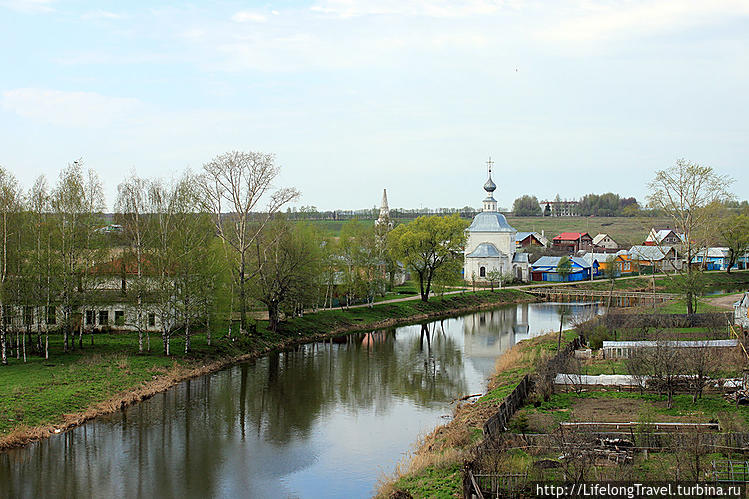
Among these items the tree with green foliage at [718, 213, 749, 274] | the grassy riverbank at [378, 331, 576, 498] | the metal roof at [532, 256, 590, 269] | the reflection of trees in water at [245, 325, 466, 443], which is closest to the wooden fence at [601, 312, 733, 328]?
the reflection of trees in water at [245, 325, 466, 443]

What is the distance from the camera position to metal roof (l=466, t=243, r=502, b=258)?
65.9m

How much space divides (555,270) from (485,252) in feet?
28.6

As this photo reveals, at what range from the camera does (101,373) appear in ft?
82.6

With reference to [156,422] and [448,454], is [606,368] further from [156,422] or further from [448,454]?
[156,422]

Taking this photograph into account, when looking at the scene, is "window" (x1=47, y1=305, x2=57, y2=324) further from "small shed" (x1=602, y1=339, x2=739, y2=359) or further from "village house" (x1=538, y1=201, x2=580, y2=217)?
"village house" (x1=538, y1=201, x2=580, y2=217)

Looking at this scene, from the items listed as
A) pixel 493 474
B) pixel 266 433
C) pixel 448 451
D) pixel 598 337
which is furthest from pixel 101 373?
pixel 598 337

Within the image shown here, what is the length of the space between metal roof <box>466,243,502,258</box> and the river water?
32.6 meters

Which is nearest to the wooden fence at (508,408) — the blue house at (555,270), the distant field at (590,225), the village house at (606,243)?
the blue house at (555,270)

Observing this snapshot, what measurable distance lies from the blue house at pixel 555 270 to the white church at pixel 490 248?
140cm

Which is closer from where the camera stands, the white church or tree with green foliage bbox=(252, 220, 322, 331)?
tree with green foliage bbox=(252, 220, 322, 331)

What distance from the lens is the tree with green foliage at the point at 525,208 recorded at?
536 ft

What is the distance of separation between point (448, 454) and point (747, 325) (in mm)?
20412

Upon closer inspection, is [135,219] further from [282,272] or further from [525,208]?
[525,208]

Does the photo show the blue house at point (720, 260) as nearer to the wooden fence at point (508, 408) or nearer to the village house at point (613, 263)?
the village house at point (613, 263)
